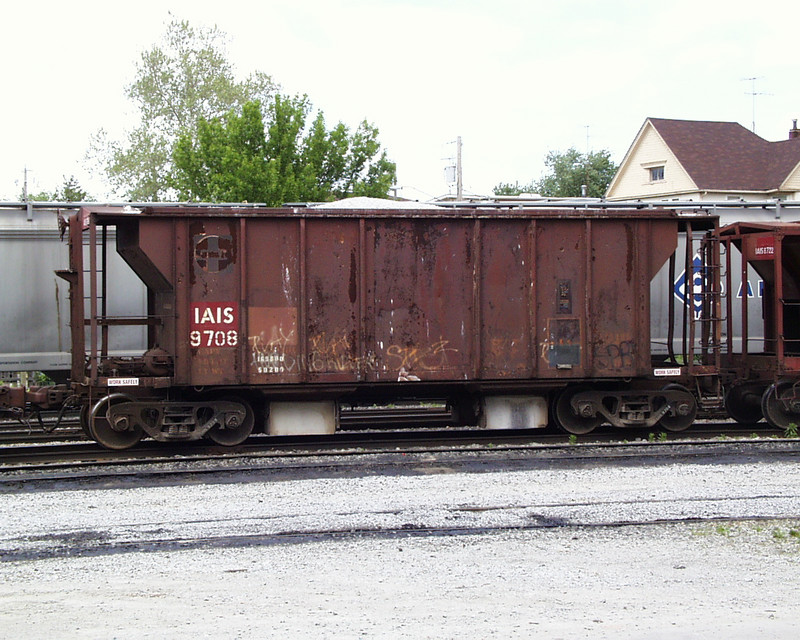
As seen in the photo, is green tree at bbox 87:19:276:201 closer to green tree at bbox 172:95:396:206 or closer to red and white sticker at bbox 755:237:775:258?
green tree at bbox 172:95:396:206

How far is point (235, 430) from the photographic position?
11.7 m

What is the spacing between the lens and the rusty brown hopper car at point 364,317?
1109cm

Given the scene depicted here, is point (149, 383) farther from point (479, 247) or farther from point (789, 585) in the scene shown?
point (789, 585)

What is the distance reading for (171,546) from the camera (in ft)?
22.9

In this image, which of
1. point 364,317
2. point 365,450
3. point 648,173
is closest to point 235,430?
point 365,450

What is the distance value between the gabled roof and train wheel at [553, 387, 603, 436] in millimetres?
28216

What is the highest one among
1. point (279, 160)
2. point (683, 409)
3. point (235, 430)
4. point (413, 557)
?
point (279, 160)

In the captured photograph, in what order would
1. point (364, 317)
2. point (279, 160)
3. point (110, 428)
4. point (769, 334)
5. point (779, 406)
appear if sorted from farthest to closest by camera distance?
point (279, 160), point (769, 334), point (779, 406), point (364, 317), point (110, 428)

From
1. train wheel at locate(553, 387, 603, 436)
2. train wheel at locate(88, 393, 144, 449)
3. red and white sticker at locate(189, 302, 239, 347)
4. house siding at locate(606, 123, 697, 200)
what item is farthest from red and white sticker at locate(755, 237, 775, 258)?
house siding at locate(606, 123, 697, 200)

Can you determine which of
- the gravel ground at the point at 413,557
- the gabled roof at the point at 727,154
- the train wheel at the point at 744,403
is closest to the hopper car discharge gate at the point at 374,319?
the train wheel at the point at 744,403

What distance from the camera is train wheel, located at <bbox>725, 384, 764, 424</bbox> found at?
13.0 metres

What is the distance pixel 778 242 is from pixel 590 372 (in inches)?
134

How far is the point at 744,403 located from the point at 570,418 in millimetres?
3031

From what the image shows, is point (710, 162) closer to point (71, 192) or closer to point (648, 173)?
point (648, 173)
